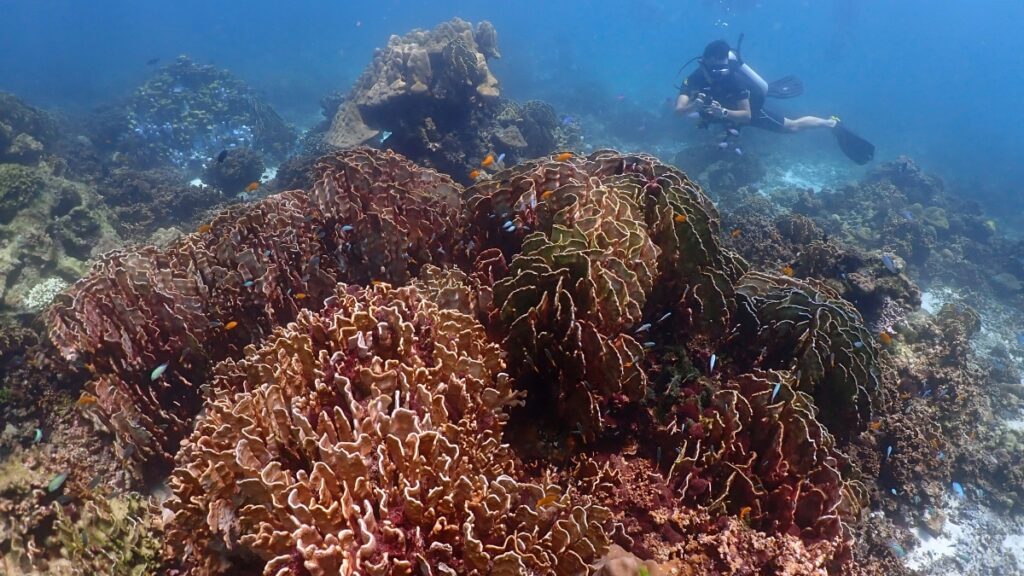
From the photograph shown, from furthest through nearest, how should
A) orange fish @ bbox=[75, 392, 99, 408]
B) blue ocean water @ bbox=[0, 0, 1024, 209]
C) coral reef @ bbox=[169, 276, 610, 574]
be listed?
blue ocean water @ bbox=[0, 0, 1024, 209], orange fish @ bbox=[75, 392, 99, 408], coral reef @ bbox=[169, 276, 610, 574]


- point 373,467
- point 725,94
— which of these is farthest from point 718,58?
point 373,467

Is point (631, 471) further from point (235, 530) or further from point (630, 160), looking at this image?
point (630, 160)

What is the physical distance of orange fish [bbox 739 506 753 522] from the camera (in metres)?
3.71

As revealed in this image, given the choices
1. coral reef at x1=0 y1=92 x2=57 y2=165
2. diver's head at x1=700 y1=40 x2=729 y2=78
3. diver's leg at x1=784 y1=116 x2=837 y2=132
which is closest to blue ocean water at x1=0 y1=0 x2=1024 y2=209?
diver's leg at x1=784 y1=116 x2=837 y2=132

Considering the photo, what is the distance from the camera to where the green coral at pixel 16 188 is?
11.2m

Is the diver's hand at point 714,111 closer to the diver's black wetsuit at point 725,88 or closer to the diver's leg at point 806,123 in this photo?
the diver's black wetsuit at point 725,88

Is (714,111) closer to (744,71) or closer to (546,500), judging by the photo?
(744,71)

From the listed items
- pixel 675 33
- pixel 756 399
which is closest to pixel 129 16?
pixel 675 33

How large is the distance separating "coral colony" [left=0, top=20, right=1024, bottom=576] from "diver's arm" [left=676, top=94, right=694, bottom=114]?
385 inches

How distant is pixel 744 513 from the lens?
376 cm

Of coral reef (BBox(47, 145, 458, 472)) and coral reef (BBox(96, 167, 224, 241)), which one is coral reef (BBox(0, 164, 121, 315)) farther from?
coral reef (BBox(47, 145, 458, 472))

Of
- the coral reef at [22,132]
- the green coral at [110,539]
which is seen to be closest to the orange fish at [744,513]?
the green coral at [110,539]

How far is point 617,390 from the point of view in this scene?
3.96 meters

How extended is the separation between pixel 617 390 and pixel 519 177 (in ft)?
10.3
